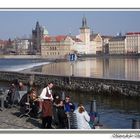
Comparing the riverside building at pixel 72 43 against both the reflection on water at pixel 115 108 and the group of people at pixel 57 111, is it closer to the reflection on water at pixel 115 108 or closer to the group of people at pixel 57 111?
the group of people at pixel 57 111

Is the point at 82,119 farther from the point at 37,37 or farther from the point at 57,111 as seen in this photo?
the point at 37,37

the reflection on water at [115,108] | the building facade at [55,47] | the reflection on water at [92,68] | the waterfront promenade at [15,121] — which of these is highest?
the building facade at [55,47]

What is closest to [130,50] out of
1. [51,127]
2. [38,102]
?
[38,102]

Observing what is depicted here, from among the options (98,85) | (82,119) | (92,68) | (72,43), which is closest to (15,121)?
(82,119)

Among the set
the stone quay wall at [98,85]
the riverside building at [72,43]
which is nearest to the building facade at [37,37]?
the riverside building at [72,43]

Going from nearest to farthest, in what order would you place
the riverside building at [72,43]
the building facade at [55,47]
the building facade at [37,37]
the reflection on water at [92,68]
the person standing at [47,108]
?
the person standing at [47,108], the building facade at [37,37], the riverside building at [72,43], the building facade at [55,47], the reflection on water at [92,68]

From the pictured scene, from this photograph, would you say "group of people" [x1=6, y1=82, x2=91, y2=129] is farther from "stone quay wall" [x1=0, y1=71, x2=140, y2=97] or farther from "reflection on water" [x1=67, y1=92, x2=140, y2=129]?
"stone quay wall" [x1=0, y1=71, x2=140, y2=97]

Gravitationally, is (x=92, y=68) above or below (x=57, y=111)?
above

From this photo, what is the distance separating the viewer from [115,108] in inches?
723

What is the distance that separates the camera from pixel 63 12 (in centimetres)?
1064

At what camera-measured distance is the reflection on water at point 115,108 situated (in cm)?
1438

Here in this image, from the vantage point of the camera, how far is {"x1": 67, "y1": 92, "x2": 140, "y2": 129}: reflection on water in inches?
566
